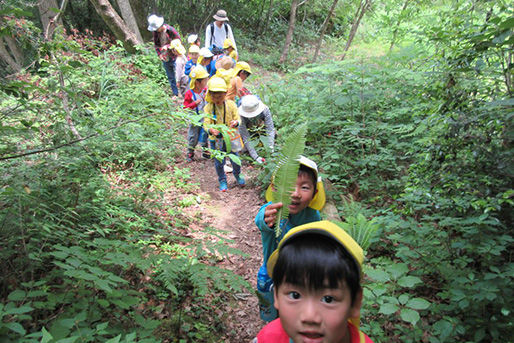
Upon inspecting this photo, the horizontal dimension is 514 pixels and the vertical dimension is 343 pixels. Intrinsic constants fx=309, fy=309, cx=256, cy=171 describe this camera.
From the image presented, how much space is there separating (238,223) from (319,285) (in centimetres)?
→ 386

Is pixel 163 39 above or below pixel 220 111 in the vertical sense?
above

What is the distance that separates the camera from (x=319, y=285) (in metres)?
1.30

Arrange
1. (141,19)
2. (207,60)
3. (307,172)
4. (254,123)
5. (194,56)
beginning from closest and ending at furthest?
(307,172), (254,123), (207,60), (194,56), (141,19)

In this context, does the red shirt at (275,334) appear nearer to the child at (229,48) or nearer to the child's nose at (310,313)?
the child's nose at (310,313)

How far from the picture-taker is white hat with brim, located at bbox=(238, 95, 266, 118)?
604cm

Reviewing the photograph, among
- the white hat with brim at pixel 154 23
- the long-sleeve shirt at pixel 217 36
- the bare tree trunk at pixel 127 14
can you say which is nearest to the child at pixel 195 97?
the long-sleeve shirt at pixel 217 36

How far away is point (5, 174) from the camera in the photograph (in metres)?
3.28

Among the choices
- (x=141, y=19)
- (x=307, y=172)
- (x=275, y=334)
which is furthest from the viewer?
(x=141, y=19)

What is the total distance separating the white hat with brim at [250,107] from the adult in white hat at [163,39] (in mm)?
4275

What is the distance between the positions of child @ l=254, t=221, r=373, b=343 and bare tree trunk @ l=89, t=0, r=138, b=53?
11.1 meters

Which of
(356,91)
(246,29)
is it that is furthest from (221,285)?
(246,29)

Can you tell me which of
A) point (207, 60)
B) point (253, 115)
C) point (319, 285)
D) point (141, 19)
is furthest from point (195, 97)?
point (141, 19)

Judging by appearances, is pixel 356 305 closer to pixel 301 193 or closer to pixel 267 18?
pixel 301 193

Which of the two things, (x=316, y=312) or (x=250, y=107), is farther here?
(x=250, y=107)
